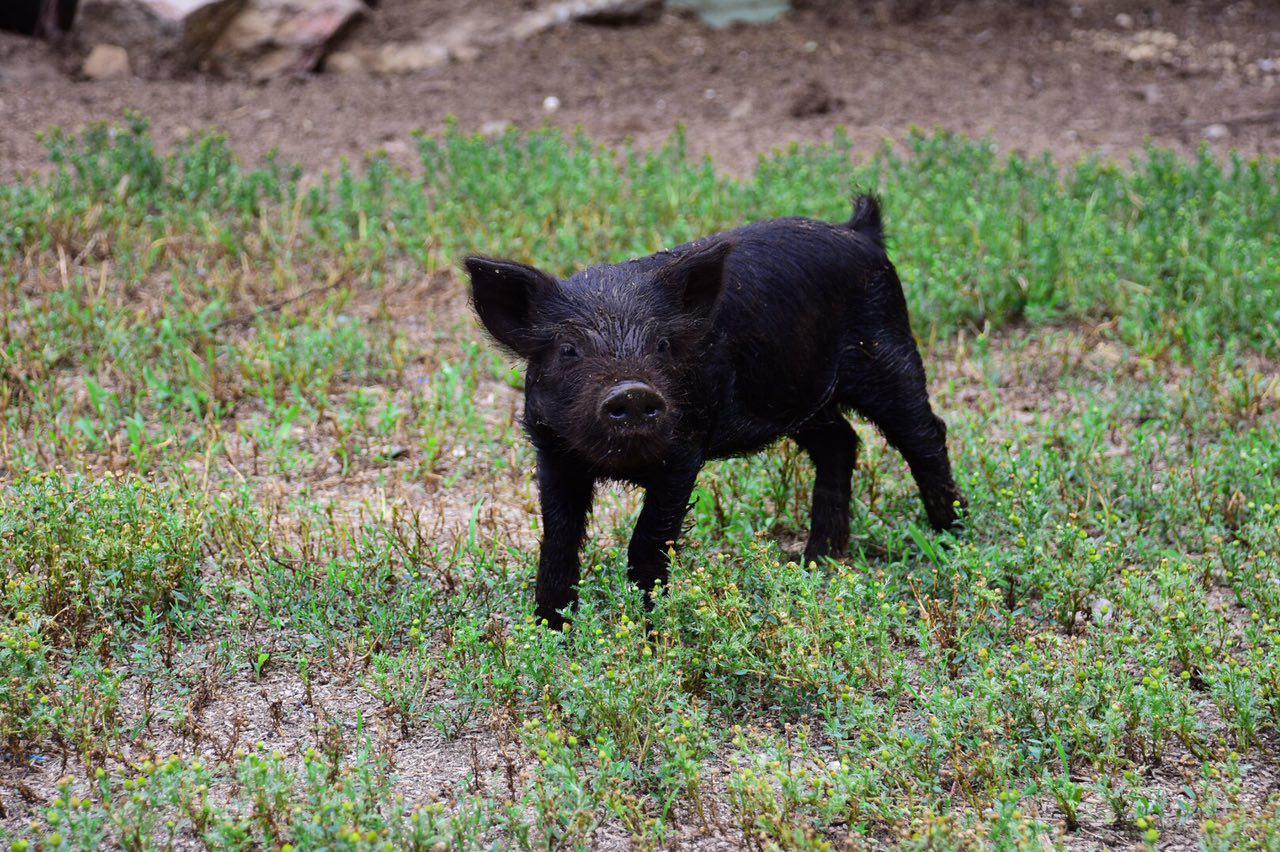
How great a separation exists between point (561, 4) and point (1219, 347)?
745 centimetres

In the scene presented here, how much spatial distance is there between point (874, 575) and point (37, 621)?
2.79m

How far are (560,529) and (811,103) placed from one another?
7.15 meters

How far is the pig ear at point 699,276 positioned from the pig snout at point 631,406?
49 cm

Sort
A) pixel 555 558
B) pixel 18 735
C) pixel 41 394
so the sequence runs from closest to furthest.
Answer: pixel 18 735 < pixel 555 558 < pixel 41 394

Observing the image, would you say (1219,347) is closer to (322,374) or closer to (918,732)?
(918,732)

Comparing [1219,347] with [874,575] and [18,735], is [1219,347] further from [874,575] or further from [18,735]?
[18,735]

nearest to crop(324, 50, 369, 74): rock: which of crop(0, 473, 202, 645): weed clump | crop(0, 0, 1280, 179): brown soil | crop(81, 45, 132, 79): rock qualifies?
crop(0, 0, 1280, 179): brown soil

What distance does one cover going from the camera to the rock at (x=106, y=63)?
11273 millimetres

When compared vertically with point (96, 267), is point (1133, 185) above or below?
above

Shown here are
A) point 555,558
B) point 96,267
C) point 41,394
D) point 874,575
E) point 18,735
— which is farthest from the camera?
point 96,267

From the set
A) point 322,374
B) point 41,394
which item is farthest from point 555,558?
point 41,394

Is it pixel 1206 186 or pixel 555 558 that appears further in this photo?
pixel 1206 186

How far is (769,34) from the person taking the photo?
12.3 meters

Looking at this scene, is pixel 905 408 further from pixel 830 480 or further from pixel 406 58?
pixel 406 58
